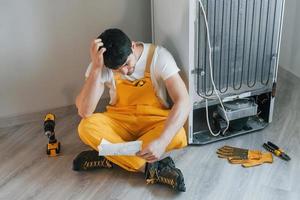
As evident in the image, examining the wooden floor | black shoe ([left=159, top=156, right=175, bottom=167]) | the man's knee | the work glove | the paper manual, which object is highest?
the man's knee

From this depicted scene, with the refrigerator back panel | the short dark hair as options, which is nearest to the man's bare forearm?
the short dark hair

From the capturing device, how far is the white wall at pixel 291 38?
7.53ft

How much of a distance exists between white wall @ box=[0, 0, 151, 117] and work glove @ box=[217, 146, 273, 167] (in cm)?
72

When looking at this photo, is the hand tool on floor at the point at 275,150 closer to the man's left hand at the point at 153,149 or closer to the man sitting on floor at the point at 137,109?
the man sitting on floor at the point at 137,109

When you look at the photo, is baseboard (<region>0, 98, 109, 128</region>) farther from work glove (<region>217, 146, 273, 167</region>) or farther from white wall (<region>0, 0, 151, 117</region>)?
work glove (<region>217, 146, 273, 167</region>)

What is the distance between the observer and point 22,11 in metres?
1.87

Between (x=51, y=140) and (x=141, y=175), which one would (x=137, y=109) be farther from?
(x=51, y=140)

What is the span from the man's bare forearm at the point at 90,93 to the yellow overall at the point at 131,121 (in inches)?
1.9

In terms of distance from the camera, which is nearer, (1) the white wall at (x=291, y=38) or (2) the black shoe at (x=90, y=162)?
(2) the black shoe at (x=90, y=162)

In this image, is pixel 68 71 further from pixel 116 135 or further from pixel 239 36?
pixel 239 36

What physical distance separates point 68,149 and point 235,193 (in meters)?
0.78

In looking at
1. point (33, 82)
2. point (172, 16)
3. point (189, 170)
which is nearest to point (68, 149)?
point (33, 82)

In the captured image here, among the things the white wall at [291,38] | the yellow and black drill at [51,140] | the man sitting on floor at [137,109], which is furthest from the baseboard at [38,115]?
the white wall at [291,38]

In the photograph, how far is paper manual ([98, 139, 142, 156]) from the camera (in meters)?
1.53
